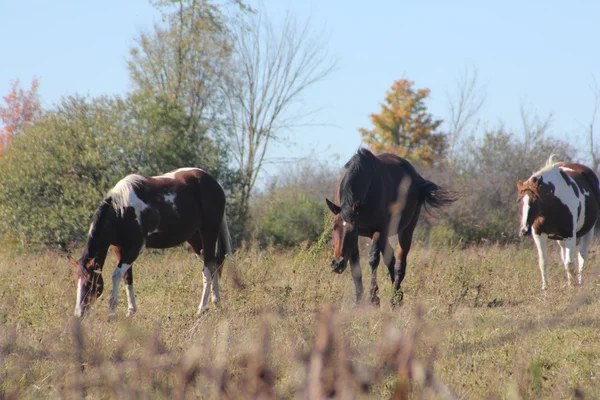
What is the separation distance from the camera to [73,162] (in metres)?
18.4

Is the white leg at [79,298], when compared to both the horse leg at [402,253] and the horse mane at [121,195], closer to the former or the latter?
the horse mane at [121,195]

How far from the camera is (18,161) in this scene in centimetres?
1870

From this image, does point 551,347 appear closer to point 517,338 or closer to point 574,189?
point 517,338

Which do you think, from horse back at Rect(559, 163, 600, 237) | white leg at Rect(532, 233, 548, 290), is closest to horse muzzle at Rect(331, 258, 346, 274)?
white leg at Rect(532, 233, 548, 290)

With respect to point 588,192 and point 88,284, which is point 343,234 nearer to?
point 88,284

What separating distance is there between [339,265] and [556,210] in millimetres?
4228

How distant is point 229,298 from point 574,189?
560 cm

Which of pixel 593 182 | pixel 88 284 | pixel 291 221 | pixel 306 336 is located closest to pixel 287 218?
pixel 291 221

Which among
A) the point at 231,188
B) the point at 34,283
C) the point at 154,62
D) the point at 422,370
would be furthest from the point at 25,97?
the point at 422,370

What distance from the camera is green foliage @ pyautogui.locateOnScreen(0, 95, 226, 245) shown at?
1818 centimetres

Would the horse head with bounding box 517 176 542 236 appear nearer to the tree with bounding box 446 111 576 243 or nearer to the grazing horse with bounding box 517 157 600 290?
the grazing horse with bounding box 517 157 600 290

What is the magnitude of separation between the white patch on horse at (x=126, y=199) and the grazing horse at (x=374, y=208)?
236 cm

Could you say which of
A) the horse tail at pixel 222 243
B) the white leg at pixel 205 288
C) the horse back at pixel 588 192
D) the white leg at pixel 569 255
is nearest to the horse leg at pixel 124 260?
the white leg at pixel 205 288

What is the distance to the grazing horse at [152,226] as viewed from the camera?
8.82m
